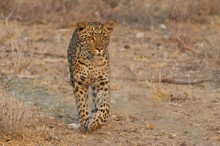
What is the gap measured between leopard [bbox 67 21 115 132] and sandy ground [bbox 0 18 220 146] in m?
0.17

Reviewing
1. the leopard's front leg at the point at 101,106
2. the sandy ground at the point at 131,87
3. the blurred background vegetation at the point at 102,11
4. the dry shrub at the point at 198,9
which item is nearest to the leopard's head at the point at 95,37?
the leopard's front leg at the point at 101,106

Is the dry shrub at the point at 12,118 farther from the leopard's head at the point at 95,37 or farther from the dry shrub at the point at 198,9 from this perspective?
the dry shrub at the point at 198,9

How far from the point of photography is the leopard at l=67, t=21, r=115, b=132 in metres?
7.63

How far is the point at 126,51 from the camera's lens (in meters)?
12.2

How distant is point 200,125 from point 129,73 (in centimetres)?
270

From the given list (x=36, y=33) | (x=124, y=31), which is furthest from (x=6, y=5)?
(x=124, y=31)

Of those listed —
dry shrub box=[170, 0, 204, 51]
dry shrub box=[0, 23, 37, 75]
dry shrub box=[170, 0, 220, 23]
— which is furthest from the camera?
dry shrub box=[170, 0, 220, 23]

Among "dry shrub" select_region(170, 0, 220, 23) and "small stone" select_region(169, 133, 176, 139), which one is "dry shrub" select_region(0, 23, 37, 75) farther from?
"dry shrub" select_region(170, 0, 220, 23)

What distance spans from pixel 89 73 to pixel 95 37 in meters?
0.43

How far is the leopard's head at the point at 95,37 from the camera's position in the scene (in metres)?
7.50

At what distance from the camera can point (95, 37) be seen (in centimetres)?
752

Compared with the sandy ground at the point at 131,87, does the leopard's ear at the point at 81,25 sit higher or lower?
higher

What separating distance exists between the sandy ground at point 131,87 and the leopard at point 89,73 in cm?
17

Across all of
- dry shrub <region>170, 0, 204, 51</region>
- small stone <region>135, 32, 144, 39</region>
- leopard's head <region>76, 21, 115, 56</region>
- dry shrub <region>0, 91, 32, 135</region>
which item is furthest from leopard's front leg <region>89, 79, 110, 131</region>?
small stone <region>135, 32, 144, 39</region>
